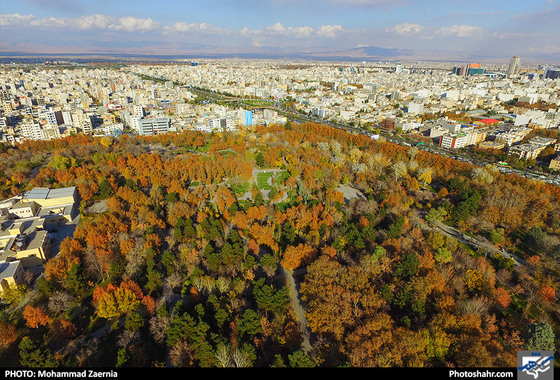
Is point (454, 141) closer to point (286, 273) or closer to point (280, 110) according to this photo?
point (280, 110)

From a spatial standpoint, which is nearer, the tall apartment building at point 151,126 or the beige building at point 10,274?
the beige building at point 10,274

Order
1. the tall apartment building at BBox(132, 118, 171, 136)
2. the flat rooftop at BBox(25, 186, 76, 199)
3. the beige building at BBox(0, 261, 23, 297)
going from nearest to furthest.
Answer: the beige building at BBox(0, 261, 23, 297), the flat rooftop at BBox(25, 186, 76, 199), the tall apartment building at BBox(132, 118, 171, 136)

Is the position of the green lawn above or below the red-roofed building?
below

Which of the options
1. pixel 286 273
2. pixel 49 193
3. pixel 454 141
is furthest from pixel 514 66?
pixel 49 193

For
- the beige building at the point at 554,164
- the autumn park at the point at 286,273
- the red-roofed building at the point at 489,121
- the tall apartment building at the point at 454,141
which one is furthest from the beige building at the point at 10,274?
the red-roofed building at the point at 489,121

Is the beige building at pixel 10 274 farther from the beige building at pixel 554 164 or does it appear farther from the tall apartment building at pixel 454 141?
the beige building at pixel 554 164

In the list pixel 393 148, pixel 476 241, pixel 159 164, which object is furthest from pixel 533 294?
pixel 159 164

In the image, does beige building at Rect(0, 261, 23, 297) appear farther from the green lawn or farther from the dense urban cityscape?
Answer: the dense urban cityscape

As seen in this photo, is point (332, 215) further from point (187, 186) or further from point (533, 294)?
point (187, 186)

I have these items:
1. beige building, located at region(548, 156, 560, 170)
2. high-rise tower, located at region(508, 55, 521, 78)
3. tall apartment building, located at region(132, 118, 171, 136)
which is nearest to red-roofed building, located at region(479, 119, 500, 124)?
beige building, located at region(548, 156, 560, 170)
